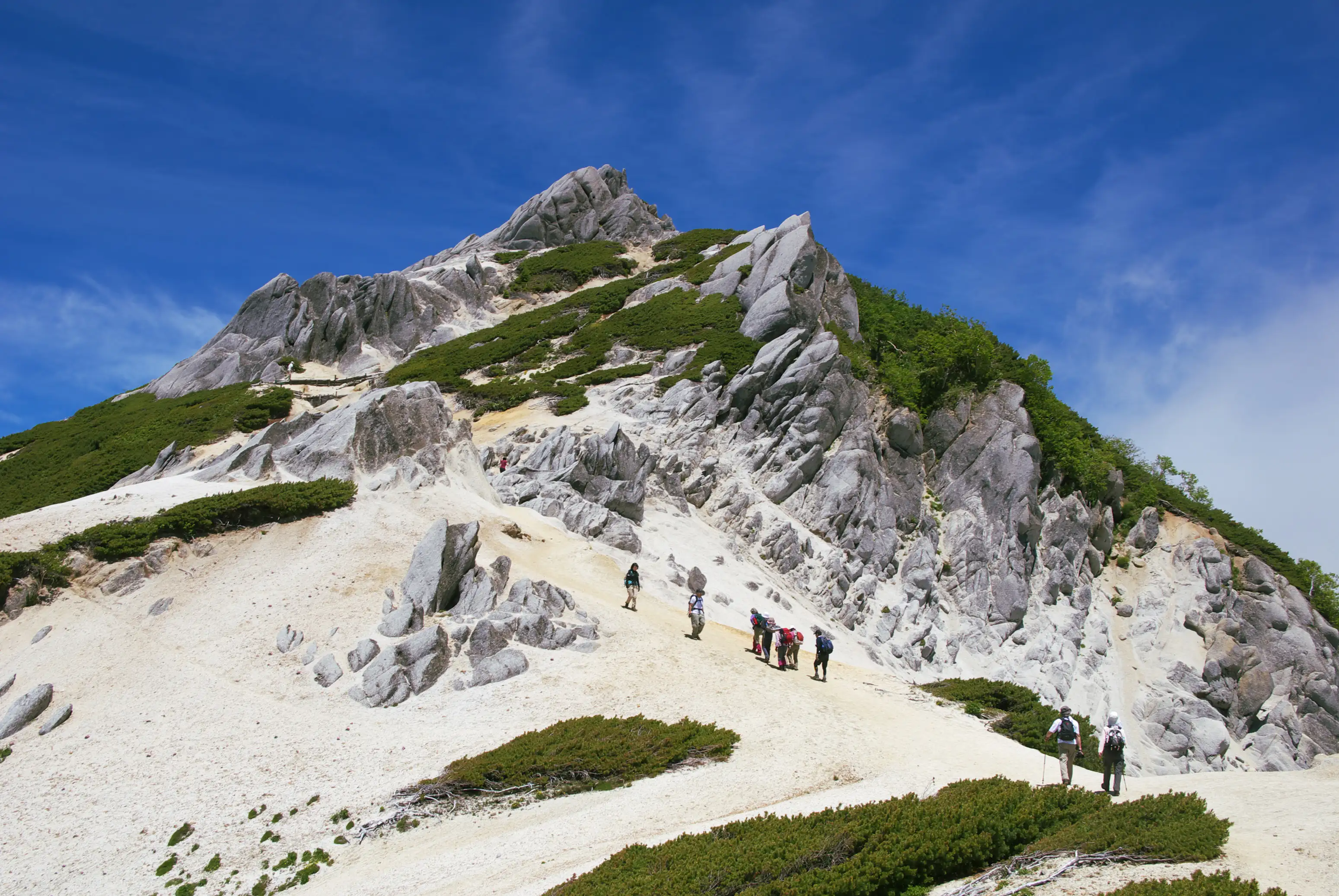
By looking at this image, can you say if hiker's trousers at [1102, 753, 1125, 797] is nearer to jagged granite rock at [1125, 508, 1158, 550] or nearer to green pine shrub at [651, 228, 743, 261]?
jagged granite rock at [1125, 508, 1158, 550]

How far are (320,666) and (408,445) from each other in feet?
41.0

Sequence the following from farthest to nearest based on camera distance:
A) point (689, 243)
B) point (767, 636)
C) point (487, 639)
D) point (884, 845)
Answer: point (689, 243) < point (767, 636) < point (487, 639) < point (884, 845)

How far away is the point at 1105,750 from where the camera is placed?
15.3 meters

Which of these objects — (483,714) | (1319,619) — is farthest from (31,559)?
(1319,619)

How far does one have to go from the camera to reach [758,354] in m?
49.5

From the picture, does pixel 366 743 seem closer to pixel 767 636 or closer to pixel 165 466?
pixel 767 636

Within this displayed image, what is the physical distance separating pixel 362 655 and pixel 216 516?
9132mm

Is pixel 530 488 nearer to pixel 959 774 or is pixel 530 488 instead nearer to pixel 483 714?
pixel 483 714

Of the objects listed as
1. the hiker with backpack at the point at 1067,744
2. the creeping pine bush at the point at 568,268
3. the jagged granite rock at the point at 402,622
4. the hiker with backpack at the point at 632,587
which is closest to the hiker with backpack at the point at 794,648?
the hiker with backpack at the point at 632,587

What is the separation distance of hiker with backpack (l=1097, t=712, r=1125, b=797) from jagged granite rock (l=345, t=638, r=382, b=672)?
676 inches

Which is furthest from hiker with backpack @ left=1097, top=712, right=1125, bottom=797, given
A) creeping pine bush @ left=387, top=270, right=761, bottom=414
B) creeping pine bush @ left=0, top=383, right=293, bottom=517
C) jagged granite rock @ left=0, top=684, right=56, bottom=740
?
creeping pine bush @ left=0, top=383, right=293, bottom=517

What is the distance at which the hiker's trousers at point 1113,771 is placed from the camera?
15.1 m

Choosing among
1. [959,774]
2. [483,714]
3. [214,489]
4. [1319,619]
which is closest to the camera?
[959,774]

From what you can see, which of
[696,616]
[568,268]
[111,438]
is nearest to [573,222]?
[568,268]
